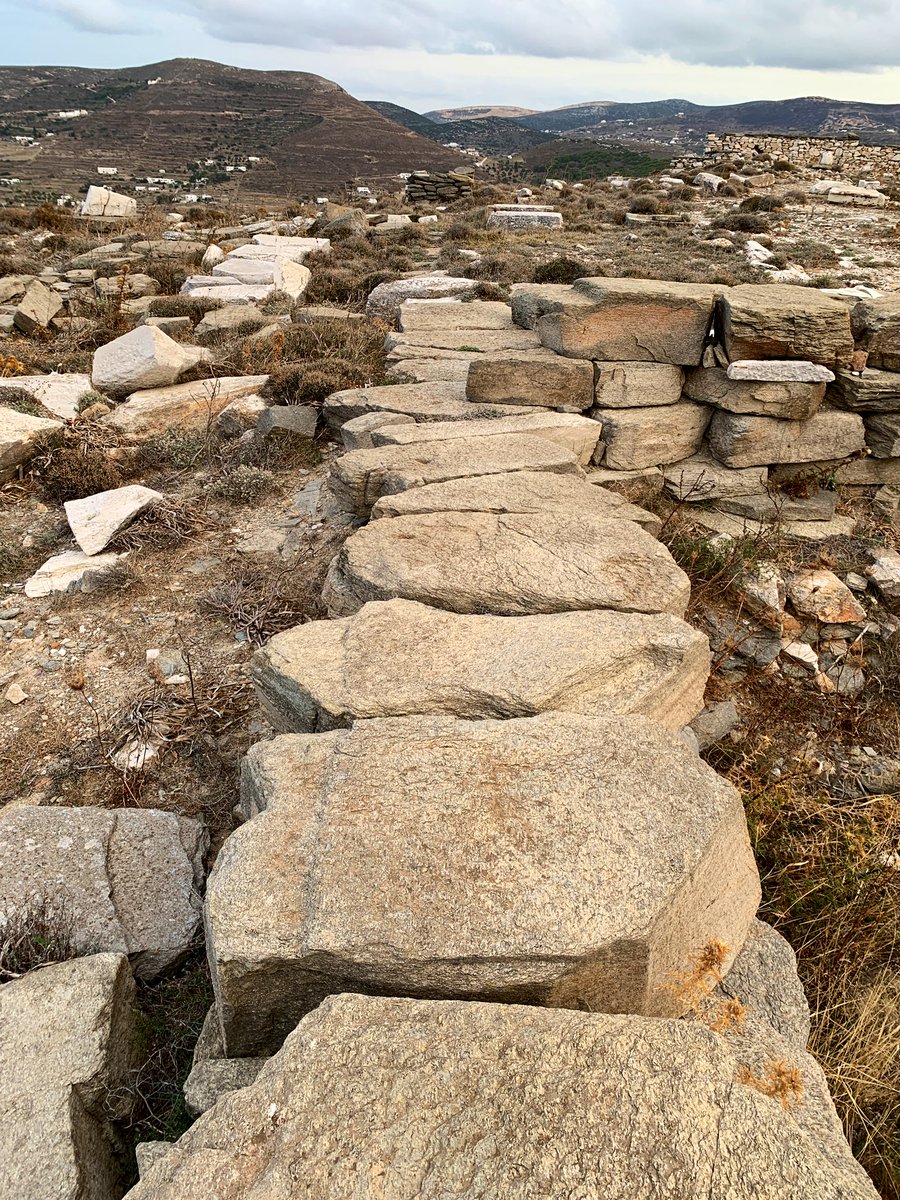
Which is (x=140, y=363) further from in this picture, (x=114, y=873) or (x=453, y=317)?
(x=114, y=873)

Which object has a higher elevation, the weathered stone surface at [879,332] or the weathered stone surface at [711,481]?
the weathered stone surface at [879,332]

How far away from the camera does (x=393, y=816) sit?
2043mm

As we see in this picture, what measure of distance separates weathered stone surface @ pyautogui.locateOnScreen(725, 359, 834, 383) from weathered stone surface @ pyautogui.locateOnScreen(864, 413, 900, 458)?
2.43 feet

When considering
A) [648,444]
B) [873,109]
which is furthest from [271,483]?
[873,109]

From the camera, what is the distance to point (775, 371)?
17.1 feet

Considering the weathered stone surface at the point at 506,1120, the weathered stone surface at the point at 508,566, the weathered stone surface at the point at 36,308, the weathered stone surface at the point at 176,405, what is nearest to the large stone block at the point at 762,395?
the weathered stone surface at the point at 508,566

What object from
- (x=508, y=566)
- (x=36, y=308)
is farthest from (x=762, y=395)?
(x=36, y=308)

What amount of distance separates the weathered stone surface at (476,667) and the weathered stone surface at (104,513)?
8.45ft

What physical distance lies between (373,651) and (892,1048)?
2.15 meters

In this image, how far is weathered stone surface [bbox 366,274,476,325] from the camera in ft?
30.7

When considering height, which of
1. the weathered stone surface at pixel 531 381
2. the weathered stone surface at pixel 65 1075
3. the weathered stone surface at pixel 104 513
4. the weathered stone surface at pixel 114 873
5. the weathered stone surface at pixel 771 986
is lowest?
the weathered stone surface at pixel 114 873

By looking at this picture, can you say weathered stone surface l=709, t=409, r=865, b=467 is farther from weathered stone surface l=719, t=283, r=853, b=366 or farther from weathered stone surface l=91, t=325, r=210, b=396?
weathered stone surface l=91, t=325, r=210, b=396

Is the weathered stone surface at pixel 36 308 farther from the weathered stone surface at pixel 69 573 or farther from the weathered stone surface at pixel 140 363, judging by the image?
the weathered stone surface at pixel 69 573

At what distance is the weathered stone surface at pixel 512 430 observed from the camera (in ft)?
15.7
